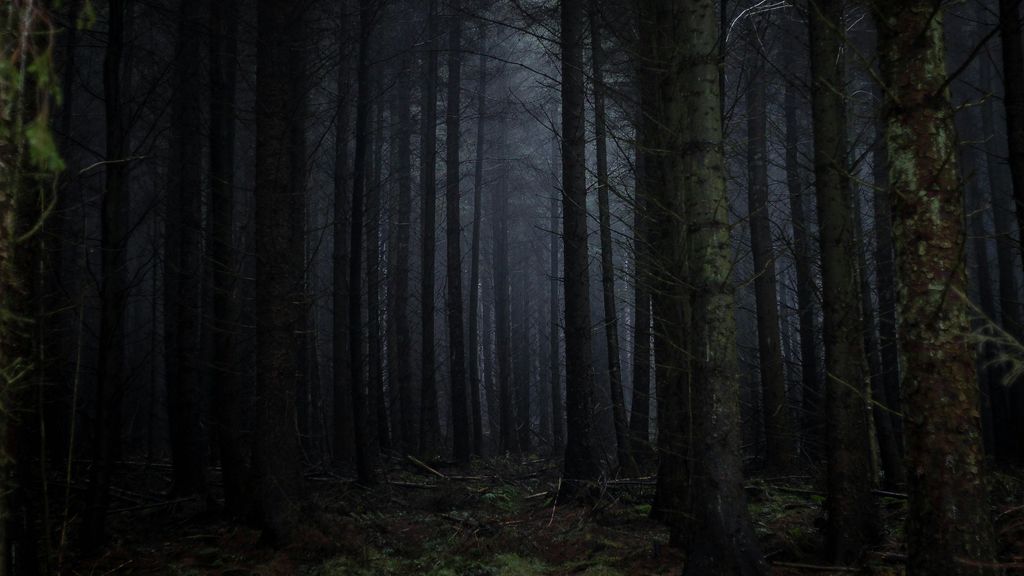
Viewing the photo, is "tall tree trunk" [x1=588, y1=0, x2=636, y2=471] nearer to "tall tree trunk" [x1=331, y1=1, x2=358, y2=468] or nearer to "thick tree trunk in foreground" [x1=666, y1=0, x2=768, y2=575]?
"thick tree trunk in foreground" [x1=666, y1=0, x2=768, y2=575]

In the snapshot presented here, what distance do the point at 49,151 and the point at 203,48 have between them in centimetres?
1109

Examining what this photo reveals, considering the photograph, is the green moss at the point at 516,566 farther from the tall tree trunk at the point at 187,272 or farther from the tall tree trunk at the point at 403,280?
the tall tree trunk at the point at 403,280

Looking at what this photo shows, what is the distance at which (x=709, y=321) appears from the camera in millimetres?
5363

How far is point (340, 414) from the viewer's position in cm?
1354

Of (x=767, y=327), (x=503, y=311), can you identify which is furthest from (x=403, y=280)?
(x=767, y=327)

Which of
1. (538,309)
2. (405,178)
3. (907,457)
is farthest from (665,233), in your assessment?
(538,309)

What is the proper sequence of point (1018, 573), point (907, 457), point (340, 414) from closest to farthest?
point (907, 457), point (1018, 573), point (340, 414)

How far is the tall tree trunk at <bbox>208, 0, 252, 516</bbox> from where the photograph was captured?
28.8 ft

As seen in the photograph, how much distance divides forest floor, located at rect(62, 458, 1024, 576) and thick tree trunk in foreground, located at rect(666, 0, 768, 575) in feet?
4.00

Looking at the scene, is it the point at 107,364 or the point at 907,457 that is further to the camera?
the point at 107,364

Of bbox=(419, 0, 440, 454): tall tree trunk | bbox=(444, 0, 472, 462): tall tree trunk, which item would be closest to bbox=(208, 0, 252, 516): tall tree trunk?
bbox=(419, 0, 440, 454): tall tree trunk

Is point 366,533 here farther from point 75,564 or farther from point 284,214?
point 284,214

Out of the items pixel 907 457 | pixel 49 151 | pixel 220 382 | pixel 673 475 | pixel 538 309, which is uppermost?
pixel 538 309

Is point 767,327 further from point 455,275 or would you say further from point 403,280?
point 403,280
